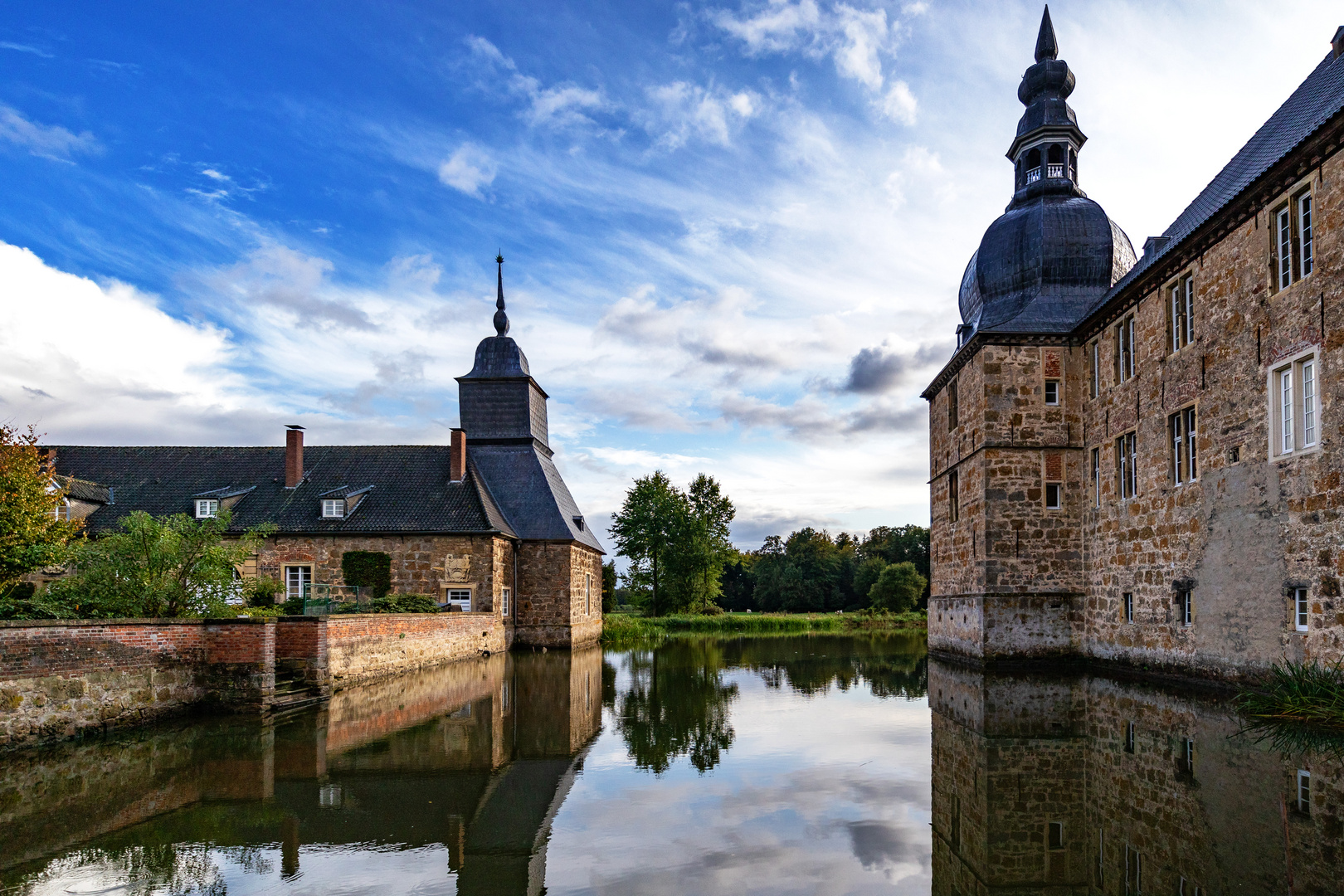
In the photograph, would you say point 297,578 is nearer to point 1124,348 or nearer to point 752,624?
point 752,624

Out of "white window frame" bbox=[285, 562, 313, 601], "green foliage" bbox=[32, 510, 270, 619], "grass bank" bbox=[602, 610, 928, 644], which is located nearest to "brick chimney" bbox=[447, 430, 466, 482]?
"white window frame" bbox=[285, 562, 313, 601]

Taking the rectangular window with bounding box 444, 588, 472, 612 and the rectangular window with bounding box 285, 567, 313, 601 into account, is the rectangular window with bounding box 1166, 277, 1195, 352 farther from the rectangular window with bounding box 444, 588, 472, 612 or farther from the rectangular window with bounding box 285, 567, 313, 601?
the rectangular window with bounding box 285, 567, 313, 601

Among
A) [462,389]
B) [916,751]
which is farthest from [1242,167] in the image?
[462,389]

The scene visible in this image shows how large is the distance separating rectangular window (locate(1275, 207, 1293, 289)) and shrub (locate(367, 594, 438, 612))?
1904 centimetres

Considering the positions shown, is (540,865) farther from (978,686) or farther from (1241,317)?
(1241,317)

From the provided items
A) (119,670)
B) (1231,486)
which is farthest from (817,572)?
(119,670)

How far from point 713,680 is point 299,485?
1725 centimetres

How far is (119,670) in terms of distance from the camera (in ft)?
36.0

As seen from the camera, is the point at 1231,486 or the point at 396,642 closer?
the point at 1231,486

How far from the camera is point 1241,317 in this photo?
13883mm

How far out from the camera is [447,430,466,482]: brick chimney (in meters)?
28.3

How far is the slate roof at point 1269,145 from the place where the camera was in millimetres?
12844

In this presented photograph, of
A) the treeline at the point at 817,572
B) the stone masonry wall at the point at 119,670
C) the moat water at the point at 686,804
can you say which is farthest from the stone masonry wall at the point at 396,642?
the treeline at the point at 817,572

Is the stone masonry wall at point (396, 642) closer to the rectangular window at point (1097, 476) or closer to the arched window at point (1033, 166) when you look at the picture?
the rectangular window at point (1097, 476)
